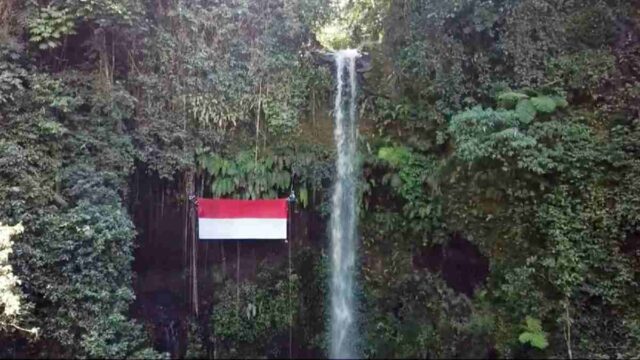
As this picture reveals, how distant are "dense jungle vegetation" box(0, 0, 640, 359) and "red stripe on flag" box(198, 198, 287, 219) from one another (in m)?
0.26

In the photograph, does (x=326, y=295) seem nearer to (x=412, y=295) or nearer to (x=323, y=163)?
(x=412, y=295)

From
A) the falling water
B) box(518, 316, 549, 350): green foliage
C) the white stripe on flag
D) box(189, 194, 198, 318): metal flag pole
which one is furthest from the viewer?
box(189, 194, 198, 318): metal flag pole

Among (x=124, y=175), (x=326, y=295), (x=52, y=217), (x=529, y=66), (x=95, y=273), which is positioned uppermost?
(x=529, y=66)

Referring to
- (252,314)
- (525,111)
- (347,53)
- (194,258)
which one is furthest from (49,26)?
(525,111)

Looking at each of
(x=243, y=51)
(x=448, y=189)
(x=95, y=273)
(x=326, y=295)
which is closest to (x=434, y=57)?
(x=448, y=189)

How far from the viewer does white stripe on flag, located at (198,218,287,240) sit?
8.13 metres

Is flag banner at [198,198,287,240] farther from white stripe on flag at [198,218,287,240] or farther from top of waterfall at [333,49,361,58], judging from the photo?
top of waterfall at [333,49,361,58]

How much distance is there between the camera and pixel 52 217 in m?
6.41

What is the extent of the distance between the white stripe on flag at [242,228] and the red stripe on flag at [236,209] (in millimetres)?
59

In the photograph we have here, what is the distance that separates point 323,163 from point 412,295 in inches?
93.2

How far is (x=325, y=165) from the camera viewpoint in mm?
8562

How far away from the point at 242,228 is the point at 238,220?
0.43 feet

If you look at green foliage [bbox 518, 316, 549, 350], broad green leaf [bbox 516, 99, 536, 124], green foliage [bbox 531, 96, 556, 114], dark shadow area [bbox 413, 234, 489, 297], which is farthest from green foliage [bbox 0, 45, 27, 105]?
green foliage [bbox 518, 316, 549, 350]

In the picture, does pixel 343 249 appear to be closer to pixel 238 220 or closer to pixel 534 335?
pixel 238 220
